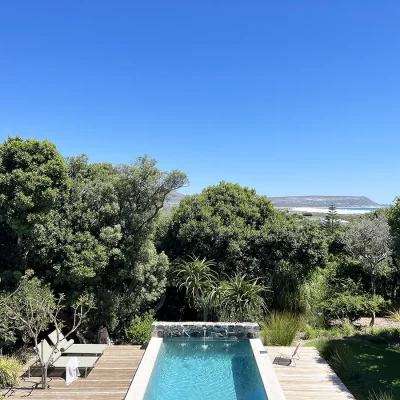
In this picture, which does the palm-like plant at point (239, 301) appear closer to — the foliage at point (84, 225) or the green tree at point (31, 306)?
the foliage at point (84, 225)

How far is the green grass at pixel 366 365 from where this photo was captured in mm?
6578

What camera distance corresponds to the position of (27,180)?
7824mm

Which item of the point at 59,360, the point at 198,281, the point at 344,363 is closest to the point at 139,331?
the point at 198,281

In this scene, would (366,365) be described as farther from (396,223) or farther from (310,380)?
(396,223)

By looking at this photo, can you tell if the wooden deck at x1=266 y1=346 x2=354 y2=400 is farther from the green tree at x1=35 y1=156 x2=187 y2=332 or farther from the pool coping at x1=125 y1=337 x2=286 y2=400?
the green tree at x1=35 y1=156 x2=187 y2=332

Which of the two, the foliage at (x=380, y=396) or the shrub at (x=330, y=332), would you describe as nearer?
the foliage at (x=380, y=396)

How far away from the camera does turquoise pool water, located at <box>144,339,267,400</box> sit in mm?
6692

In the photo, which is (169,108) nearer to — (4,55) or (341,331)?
(4,55)

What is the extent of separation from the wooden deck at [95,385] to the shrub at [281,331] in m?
3.85

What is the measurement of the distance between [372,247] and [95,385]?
1150 cm

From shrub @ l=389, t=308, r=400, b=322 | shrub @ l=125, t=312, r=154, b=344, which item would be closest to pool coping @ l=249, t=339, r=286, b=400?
shrub @ l=125, t=312, r=154, b=344

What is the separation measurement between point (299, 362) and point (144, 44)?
13.4 m

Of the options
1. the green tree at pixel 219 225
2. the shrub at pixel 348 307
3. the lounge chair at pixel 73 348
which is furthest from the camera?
the green tree at pixel 219 225

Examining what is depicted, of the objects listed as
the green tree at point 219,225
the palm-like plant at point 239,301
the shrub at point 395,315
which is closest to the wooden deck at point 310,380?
the palm-like plant at point 239,301
